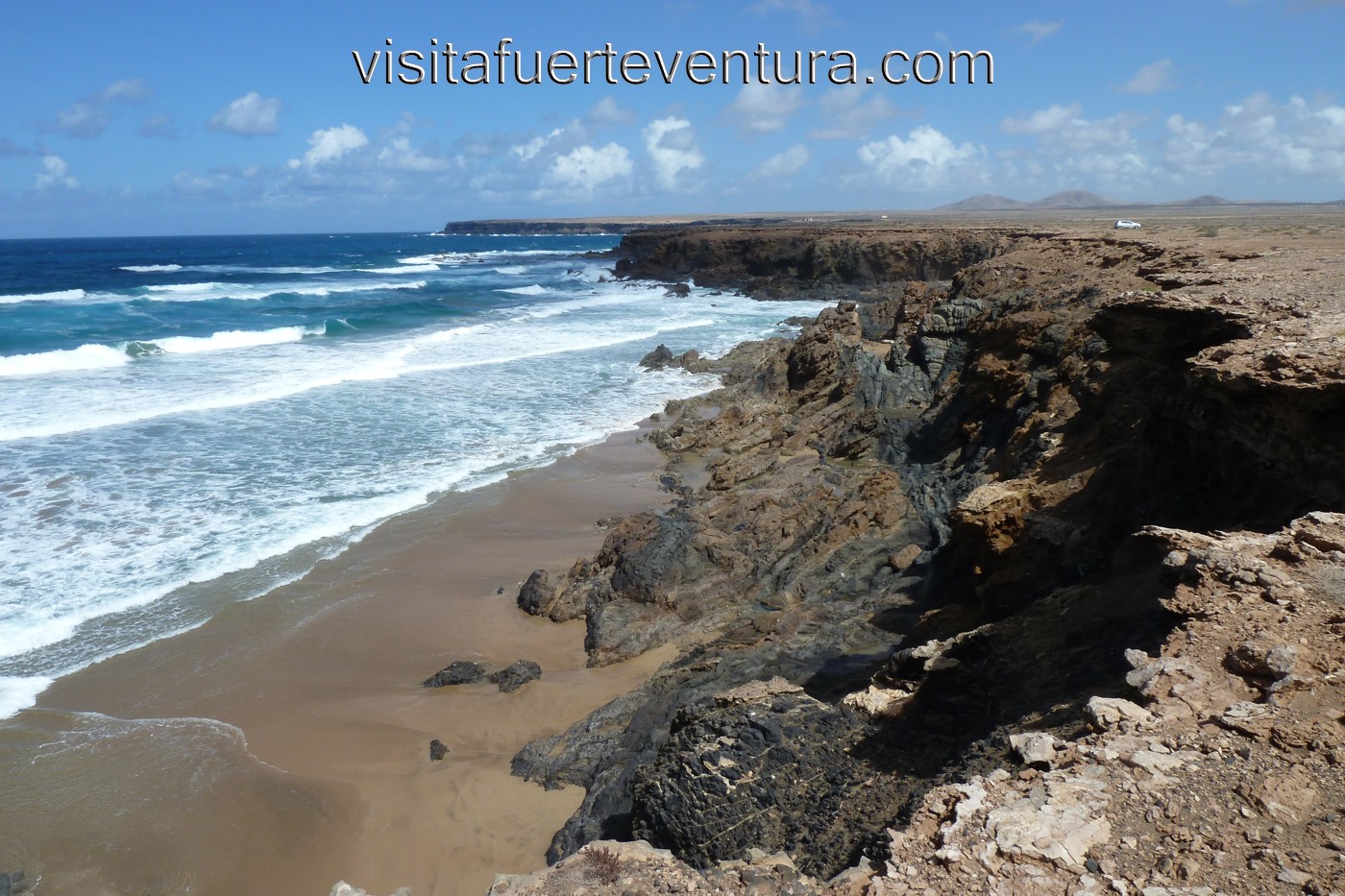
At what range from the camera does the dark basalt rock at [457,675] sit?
27.7ft

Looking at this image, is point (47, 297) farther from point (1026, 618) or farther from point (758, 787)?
point (1026, 618)

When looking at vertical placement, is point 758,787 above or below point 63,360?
below

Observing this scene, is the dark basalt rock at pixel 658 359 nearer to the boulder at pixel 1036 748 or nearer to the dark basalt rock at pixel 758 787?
the dark basalt rock at pixel 758 787

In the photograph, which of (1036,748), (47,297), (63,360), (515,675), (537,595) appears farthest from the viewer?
(47,297)

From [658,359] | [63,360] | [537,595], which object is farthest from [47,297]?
[537,595]

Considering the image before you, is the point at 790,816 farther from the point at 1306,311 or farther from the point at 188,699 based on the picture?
the point at 188,699

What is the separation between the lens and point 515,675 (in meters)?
8.36

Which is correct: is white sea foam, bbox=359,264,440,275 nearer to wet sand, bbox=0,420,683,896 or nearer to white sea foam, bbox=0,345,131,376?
white sea foam, bbox=0,345,131,376

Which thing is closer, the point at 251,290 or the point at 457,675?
→ the point at 457,675

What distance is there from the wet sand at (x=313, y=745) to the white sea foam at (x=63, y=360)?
1979 centimetres

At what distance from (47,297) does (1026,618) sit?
53.6 metres

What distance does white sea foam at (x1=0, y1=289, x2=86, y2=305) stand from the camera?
42.6 metres

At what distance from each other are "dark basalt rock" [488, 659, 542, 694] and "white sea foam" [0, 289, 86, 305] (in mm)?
45437

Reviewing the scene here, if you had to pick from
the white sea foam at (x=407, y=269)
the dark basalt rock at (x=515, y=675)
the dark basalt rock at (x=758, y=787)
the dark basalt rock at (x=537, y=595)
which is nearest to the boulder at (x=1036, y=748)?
the dark basalt rock at (x=758, y=787)
